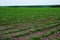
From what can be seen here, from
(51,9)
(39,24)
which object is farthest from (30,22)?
(51,9)

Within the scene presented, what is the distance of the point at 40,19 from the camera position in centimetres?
712

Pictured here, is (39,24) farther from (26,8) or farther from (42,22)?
(26,8)

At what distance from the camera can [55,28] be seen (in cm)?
621

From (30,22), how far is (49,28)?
3.05 ft

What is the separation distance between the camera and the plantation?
5543mm

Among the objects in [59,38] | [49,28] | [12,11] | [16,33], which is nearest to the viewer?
[59,38]

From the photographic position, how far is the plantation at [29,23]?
218 inches

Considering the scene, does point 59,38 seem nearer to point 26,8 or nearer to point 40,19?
point 40,19

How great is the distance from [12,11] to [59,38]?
3620 mm

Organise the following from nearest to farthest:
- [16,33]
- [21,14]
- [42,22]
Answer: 1. [16,33]
2. [42,22]
3. [21,14]

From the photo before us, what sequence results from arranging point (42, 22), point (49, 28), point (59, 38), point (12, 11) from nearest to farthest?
point (59, 38) → point (49, 28) → point (42, 22) → point (12, 11)

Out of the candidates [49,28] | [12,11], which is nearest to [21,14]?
[12,11]

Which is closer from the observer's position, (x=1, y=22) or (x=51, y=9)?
(x=1, y=22)

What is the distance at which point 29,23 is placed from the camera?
6.70 meters
